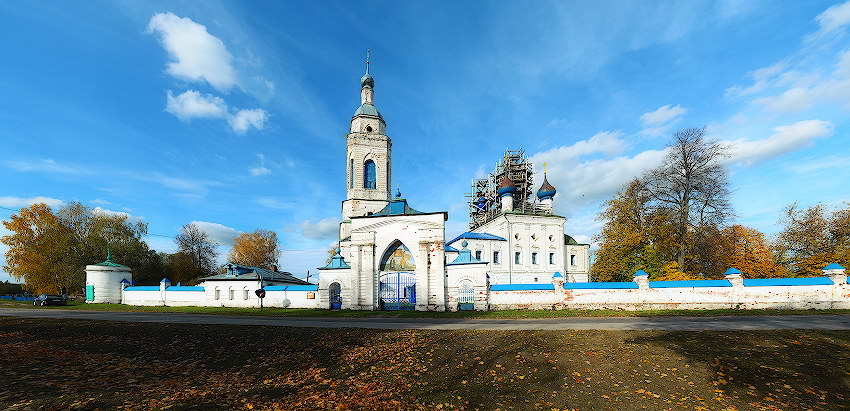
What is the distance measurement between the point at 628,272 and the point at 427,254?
19066mm

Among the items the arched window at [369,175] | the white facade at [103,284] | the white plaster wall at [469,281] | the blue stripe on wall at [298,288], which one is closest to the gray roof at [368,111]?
the arched window at [369,175]

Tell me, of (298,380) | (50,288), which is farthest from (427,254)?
(50,288)

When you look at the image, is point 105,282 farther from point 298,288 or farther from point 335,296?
point 335,296

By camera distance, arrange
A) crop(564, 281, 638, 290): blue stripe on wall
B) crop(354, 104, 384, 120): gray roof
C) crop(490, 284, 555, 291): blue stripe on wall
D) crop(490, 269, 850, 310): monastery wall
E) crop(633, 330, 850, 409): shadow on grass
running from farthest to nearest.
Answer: crop(354, 104, 384, 120): gray roof
crop(490, 284, 555, 291): blue stripe on wall
crop(564, 281, 638, 290): blue stripe on wall
crop(490, 269, 850, 310): monastery wall
crop(633, 330, 850, 409): shadow on grass

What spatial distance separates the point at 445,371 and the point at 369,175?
34.0 metres

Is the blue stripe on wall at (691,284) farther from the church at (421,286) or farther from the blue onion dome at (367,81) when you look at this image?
the blue onion dome at (367,81)

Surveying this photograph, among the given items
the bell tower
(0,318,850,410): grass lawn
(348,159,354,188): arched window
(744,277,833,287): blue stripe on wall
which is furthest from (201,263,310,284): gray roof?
(744,277,833,287): blue stripe on wall

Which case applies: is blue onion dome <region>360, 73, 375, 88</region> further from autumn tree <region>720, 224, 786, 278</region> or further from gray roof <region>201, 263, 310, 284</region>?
autumn tree <region>720, 224, 786, 278</region>

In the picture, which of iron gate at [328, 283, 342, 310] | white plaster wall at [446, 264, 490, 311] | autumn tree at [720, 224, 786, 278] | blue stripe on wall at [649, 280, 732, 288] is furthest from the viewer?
autumn tree at [720, 224, 786, 278]

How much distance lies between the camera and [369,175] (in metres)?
42.1

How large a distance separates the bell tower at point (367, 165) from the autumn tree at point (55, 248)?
29066mm

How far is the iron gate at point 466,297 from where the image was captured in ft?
78.2

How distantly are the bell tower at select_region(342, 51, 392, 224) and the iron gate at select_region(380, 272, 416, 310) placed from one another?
15.3 meters

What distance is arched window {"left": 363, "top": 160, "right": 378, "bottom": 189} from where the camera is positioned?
41.8 m
